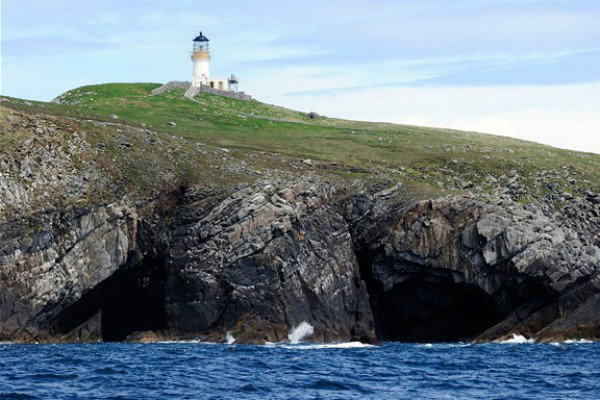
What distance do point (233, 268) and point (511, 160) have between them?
38880 millimetres

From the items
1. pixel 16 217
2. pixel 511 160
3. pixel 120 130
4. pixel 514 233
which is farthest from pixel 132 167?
pixel 511 160

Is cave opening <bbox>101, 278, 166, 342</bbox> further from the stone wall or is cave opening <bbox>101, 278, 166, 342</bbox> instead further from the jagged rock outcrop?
the stone wall

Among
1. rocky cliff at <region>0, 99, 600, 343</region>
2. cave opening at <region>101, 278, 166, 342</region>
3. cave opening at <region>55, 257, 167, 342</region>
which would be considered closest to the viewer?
rocky cliff at <region>0, 99, 600, 343</region>

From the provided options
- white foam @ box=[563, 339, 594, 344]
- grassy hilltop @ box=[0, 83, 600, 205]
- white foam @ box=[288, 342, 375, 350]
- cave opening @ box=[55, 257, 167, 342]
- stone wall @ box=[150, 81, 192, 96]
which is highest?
stone wall @ box=[150, 81, 192, 96]

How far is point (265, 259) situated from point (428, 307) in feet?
53.2

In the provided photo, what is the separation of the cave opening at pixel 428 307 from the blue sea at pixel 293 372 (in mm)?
13179

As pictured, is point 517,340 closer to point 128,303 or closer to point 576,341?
point 576,341

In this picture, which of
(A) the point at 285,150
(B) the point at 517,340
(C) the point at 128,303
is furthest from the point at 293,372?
(A) the point at 285,150

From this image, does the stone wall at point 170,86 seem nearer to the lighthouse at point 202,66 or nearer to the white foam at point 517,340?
the lighthouse at point 202,66

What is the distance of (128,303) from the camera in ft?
303

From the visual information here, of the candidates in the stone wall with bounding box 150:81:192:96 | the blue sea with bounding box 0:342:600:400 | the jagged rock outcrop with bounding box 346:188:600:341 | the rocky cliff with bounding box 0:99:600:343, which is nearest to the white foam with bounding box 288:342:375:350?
the blue sea with bounding box 0:342:600:400

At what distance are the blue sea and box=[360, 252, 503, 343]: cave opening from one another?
43.2 ft

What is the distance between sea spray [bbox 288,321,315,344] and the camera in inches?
3413

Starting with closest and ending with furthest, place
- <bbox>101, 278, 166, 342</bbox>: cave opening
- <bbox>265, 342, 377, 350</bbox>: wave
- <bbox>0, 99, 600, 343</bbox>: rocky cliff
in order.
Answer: <bbox>265, 342, 377, 350</bbox>: wave
<bbox>0, 99, 600, 343</bbox>: rocky cliff
<bbox>101, 278, 166, 342</bbox>: cave opening
